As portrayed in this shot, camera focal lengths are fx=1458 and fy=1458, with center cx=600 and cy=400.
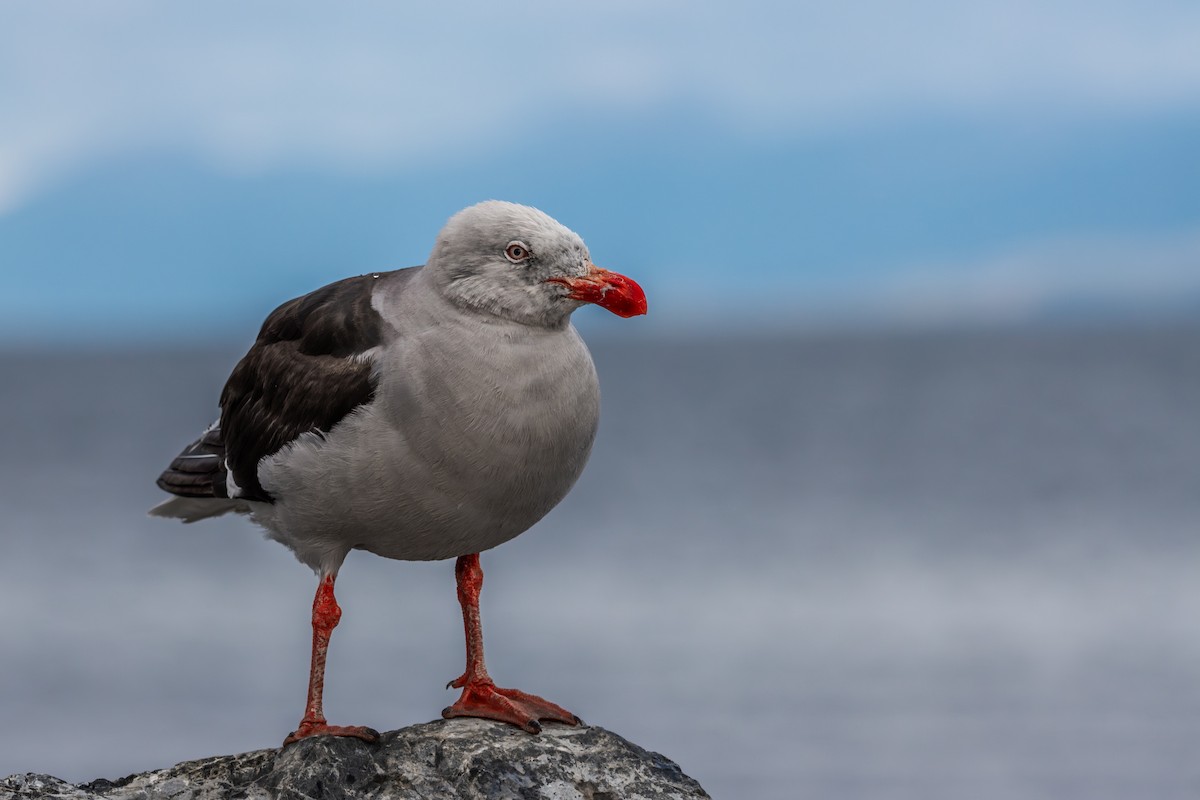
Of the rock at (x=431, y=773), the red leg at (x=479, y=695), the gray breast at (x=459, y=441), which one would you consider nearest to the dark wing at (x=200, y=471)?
the gray breast at (x=459, y=441)

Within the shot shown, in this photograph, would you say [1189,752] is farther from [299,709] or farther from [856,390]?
[856,390]

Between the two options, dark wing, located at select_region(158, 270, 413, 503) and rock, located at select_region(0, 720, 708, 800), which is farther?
dark wing, located at select_region(158, 270, 413, 503)

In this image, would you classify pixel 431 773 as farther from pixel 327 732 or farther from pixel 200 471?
pixel 200 471

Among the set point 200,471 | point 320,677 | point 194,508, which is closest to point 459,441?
point 320,677

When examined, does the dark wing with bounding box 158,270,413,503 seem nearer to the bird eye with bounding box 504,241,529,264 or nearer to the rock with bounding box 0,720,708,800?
the bird eye with bounding box 504,241,529,264

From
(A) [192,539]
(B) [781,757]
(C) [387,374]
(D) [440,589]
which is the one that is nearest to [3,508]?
(A) [192,539]

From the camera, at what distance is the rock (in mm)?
6418

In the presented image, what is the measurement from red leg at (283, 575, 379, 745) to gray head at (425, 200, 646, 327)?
62.8 inches

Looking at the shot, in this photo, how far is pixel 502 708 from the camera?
7.10 metres

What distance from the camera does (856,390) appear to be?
73.4 meters

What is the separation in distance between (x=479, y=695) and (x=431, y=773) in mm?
730

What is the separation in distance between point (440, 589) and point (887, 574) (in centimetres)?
804

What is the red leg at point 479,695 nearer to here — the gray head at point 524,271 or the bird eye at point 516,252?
the gray head at point 524,271

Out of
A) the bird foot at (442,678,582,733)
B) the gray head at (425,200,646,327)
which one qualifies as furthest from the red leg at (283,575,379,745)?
the gray head at (425,200,646,327)
